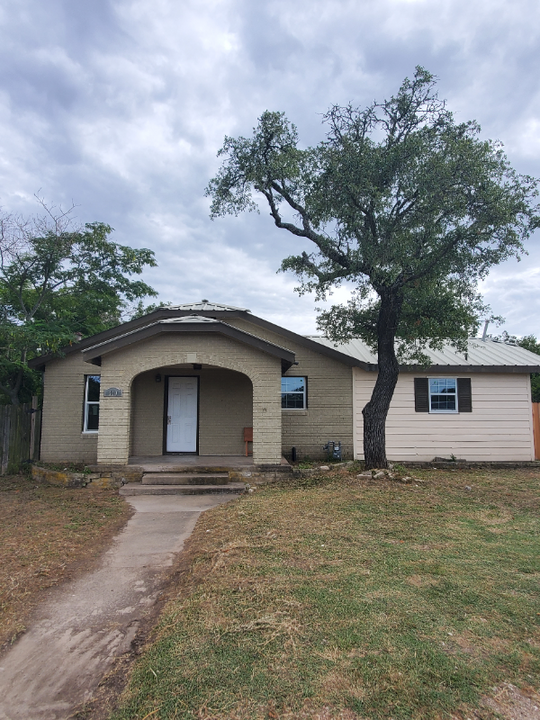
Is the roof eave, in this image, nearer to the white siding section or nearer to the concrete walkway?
the white siding section

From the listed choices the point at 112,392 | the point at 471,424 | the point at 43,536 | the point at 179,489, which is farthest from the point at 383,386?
the point at 43,536

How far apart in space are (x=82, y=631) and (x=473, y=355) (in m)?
13.9

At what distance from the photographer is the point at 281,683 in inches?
107

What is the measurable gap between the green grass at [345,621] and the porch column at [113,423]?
4209 millimetres

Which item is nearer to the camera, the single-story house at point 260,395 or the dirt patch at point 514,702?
the dirt patch at point 514,702

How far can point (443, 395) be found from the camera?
→ 13844 mm

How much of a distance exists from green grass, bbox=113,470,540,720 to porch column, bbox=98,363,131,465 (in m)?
4.21

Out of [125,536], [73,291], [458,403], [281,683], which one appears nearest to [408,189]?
[458,403]

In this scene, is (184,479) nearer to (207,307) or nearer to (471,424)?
(207,307)

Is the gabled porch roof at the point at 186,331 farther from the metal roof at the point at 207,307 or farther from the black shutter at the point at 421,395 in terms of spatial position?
the black shutter at the point at 421,395

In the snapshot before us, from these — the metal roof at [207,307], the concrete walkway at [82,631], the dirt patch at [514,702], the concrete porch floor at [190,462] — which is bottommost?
the concrete walkway at [82,631]

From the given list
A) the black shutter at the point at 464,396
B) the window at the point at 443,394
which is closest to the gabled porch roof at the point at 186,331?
the window at the point at 443,394

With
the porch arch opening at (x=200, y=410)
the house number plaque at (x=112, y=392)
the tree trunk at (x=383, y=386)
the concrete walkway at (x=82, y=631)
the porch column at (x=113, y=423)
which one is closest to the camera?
the concrete walkway at (x=82, y=631)

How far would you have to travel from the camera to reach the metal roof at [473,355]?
13.6m
